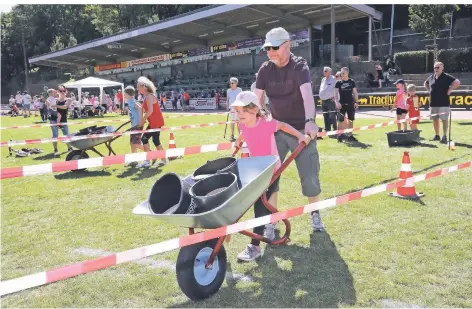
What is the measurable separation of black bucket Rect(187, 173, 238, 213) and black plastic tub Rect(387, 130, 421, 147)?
7527mm

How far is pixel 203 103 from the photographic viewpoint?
1316 inches

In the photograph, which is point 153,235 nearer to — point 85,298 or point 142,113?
point 85,298

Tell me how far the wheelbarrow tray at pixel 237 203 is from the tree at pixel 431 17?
29.7m

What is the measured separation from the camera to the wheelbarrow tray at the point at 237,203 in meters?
2.97

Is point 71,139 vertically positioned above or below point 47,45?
below

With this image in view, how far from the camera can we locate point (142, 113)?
28.1ft

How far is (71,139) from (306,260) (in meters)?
5.78

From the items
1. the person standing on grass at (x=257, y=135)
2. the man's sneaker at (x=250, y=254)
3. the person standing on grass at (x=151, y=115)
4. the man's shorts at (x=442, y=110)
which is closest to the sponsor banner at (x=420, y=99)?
the man's shorts at (x=442, y=110)

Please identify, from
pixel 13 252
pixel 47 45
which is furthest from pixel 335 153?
pixel 47 45

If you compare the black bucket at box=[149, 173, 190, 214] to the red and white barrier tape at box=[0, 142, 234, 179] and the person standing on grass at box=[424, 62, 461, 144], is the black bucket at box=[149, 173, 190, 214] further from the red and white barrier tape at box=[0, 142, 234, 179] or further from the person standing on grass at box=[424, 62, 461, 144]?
the person standing on grass at box=[424, 62, 461, 144]

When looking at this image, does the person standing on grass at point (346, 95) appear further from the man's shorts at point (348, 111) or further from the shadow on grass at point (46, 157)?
the shadow on grass at point (46, 157)

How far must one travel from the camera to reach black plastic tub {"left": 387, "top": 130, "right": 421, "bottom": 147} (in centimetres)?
984

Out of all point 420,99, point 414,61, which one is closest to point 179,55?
point 414,61

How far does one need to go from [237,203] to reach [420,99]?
1870 centimetres
